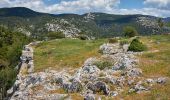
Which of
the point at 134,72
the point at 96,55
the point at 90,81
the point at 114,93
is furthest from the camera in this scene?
the point at 96,55

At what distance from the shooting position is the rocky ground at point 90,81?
166 ft

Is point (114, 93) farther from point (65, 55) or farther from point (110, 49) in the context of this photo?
point (110, 49)

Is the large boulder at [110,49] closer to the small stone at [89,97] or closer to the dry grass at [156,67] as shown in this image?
the dry grass at [156,67]

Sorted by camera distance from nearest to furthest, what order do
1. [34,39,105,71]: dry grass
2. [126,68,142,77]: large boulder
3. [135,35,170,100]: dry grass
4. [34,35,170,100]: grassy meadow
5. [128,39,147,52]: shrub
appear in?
[135,35,170,100]: dry grass, [34,35,170,100]: grassy meadow, [126,68,142,77]: large boulder, [34,39,105,71]: dry grass, [128,39,147,52]: shrub

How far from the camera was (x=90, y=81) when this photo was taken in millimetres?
53719

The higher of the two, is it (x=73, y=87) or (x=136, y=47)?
(x=136, y=47)

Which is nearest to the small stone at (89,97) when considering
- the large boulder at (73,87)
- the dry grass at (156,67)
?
the large boulder at (73,87)

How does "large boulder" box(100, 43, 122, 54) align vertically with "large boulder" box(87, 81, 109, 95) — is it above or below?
above

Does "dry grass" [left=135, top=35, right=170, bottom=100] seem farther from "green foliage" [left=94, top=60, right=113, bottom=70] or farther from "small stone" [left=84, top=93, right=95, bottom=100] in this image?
"green foliage" [left=94, top=60, right=113, bottom=70]

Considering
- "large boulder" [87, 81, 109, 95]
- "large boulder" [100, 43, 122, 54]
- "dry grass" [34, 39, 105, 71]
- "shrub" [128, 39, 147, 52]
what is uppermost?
"shrub" [128, 39, 147, 52]

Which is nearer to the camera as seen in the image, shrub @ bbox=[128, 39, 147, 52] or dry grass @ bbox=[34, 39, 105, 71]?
dry grass @ bbox=[34, 39, 105, 71]

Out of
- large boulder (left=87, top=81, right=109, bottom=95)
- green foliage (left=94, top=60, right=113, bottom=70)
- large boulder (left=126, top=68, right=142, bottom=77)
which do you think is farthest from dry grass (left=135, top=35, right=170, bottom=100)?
green foliage (left=94, top=60, right=113, bottom=70)

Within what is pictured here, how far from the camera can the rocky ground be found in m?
50.5

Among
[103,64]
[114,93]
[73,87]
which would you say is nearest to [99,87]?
[114,93]
